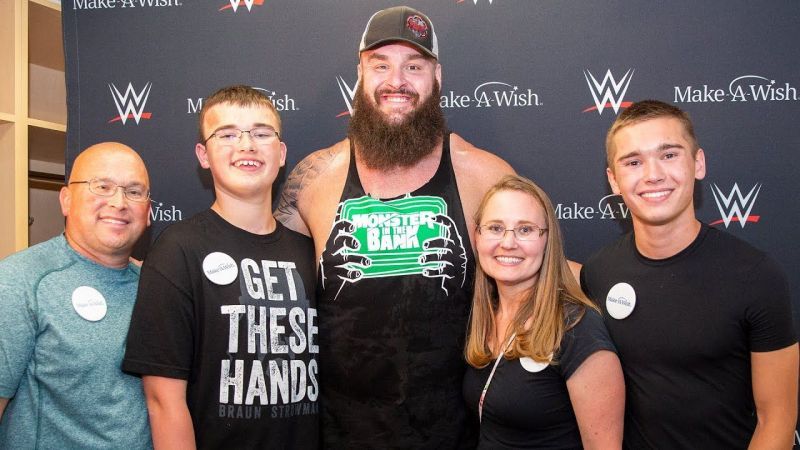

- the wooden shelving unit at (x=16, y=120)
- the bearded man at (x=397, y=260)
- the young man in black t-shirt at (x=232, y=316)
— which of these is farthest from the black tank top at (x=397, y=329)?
the wooden shelving unit at (x=16, y=120)

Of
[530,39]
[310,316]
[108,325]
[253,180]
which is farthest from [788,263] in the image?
[108,325]

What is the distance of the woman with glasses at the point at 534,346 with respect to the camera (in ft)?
5.47

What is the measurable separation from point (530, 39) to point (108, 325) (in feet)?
6.71

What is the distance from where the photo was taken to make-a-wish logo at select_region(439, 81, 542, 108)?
2.74 m

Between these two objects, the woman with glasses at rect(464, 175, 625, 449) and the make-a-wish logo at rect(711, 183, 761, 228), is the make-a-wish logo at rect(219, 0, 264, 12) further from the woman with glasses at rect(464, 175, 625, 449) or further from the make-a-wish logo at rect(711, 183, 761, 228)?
the make-a-wish logo at rect(711, 183, 761, 228)

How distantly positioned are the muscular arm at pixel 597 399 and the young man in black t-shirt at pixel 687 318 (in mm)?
196

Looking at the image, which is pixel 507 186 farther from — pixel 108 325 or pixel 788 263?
pixel 788 263

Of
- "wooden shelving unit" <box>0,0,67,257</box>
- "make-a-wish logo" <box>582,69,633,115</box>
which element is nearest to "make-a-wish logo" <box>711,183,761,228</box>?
"make-a-wish logo" <box>582,69,633,115</box>

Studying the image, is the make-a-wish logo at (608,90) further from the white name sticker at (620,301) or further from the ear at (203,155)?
the ear at (203,155)

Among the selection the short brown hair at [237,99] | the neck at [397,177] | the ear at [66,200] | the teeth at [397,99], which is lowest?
the ear at [66,200]

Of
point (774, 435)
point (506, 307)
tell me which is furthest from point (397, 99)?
point (774, 435)

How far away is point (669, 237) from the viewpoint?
1.89 meters

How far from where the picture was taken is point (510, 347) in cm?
178

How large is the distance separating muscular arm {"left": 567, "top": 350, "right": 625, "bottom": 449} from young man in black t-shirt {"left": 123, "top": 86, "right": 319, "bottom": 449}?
2.76 feet
